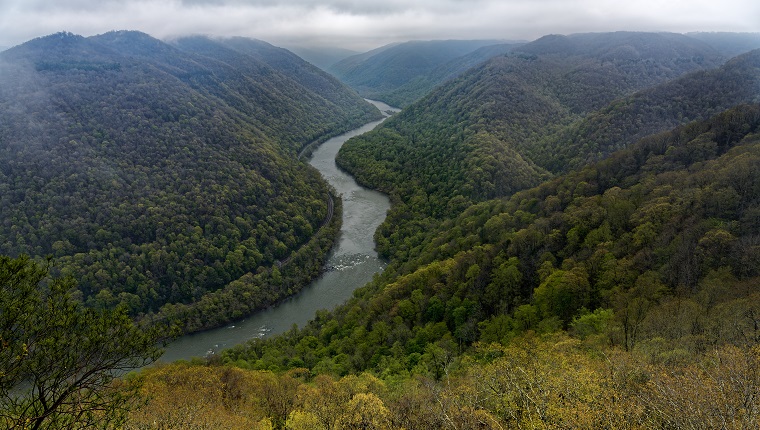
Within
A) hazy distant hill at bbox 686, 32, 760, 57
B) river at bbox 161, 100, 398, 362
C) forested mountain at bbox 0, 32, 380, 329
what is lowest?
river at bbox 161, 100, 398, 362

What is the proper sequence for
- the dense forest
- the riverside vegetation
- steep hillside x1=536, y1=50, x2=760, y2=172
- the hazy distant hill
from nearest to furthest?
the dense forest, the riverside vegetation, steep hillside x1=536, y1=50, x2=760, y2=172, the hazy distant hill

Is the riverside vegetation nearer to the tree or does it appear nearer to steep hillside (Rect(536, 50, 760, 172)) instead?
steep hillside (Rect(536, 50, 760, 172))

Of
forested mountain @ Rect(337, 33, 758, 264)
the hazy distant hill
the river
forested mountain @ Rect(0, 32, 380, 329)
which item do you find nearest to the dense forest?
the river

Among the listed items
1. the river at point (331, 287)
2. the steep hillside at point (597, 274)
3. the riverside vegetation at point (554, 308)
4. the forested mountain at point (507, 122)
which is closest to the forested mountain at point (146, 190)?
the river at point (331, 287)

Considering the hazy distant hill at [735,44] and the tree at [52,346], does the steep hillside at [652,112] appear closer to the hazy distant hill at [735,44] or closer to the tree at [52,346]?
the tree at [52,346]

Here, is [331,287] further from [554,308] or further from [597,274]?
[597,274]

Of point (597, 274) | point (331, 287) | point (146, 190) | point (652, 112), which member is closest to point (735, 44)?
point (652, 112)
